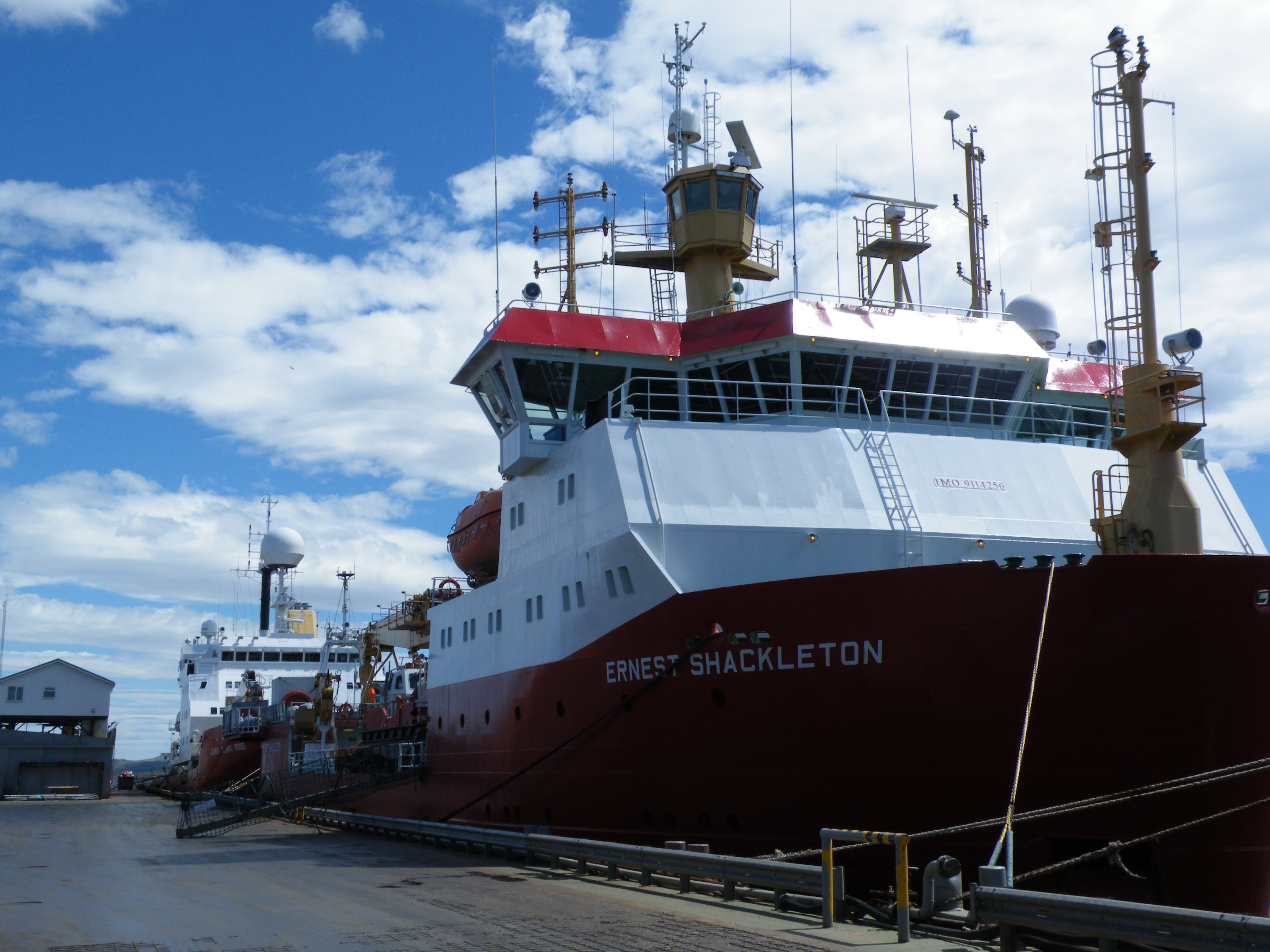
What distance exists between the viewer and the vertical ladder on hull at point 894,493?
1522 centimetres

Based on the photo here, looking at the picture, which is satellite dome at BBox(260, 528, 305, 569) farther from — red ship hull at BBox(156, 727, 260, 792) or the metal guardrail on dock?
the metal guardrail on dock

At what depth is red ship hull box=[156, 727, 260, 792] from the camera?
151 ft

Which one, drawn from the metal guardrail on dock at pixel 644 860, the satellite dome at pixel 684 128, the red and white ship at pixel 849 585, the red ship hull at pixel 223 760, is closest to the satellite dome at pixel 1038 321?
the red and white ship at pixel 849 585

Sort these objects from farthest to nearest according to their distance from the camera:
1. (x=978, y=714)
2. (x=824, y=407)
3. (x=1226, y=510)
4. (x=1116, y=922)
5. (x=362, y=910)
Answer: (x=824, y=407)
(x=1226, y=510)
(x=978, y=714)
(x=362, y=910)
(x=1116, y=922)

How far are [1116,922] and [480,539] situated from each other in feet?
58.7

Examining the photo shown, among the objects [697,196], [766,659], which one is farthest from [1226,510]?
[697,196]

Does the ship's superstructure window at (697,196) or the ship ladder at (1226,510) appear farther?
the ship's superstructure window at (697,196)

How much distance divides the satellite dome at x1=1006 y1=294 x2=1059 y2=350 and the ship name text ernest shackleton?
13.4 metres

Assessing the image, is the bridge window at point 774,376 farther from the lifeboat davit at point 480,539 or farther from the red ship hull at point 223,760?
the red ship hull at point 223,760

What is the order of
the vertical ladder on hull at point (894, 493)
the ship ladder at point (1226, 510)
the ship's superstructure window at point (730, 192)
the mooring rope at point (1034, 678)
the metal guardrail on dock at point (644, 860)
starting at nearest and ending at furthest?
the metal guardrail on dock at point (644, 860)
the mooring rope at point (1034, 678)
the vertical ladder on hull at point (894, 493)
the ship ladder at point (1226, 510)
the ship's superstructure window at point (730, 192)

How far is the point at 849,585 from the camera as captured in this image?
12383 mm

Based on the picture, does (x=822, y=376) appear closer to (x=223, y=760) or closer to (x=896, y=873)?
(x=896, y=873)

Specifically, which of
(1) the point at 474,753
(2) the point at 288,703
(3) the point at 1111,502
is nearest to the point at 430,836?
(1) the point at 474,753

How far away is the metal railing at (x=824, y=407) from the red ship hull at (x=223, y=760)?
3109cm
